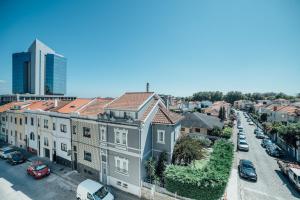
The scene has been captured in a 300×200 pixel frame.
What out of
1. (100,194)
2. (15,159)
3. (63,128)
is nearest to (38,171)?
(63,128)

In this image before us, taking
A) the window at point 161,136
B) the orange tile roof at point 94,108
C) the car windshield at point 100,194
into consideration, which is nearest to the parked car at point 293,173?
the window at point 161,136

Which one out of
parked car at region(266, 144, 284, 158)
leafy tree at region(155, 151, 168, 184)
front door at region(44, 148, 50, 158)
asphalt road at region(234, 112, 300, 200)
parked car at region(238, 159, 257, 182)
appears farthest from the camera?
parked car at region(266, 144, 284, 158)

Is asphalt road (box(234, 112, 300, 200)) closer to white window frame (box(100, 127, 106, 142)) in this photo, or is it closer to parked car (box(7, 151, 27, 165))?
white window frame (box(100, 127, 106, 142))

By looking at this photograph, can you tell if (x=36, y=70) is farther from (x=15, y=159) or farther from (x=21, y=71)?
(x=15, y=159)

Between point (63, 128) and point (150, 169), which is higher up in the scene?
point (63, 128)

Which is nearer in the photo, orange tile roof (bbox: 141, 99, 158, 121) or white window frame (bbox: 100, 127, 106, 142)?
orange tile roof (bbox: 141, 99, 158, 121)

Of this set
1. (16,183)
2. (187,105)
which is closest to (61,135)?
(16,183)

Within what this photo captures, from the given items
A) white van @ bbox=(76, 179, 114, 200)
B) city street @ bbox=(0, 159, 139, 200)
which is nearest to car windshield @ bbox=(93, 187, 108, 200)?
white van @ bbox=(76, 179, 114, 200)

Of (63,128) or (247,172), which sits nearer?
(247,172)
